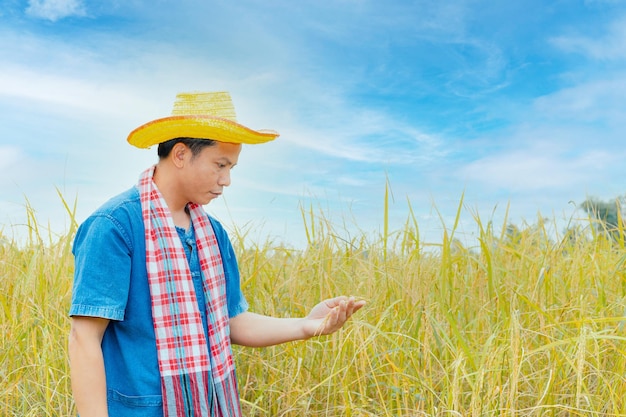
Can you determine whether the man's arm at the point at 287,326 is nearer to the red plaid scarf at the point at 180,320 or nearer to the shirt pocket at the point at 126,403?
the red plaid scarf at the point at 180,320

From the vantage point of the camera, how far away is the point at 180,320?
6.21ft

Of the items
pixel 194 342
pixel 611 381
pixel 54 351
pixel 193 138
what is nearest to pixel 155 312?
pixel 194 342

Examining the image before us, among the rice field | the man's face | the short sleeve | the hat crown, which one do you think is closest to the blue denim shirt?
the short sleeve

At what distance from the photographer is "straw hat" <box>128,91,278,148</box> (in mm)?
1942

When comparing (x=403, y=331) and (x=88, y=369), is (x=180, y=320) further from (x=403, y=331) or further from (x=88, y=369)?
(x=403, y=331)

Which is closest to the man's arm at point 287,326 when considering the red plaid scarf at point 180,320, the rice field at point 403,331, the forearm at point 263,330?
the forearm at point 263,330

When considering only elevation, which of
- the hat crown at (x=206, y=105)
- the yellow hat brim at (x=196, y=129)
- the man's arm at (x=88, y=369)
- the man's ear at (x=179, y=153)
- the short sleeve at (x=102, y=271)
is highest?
the hat crown at (x=206, y=105)

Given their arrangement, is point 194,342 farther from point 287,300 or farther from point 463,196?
point 463,196

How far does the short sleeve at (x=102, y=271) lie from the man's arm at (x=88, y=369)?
47mm

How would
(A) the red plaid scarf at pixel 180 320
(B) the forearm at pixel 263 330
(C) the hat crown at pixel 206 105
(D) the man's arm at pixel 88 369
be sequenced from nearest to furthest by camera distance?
1. (D) the man's arm at pixel 88 369
2. (A) the red plaid scarf at pixel 180 320
3. (C) the hat crown at pixel 206 105
4. (B) the forearm at pixel 263 330

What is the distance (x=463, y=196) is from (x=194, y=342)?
1.73m

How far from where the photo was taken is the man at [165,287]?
1.77 meters

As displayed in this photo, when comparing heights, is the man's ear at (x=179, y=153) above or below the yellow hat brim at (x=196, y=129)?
below

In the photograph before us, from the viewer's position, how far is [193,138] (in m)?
1.95
